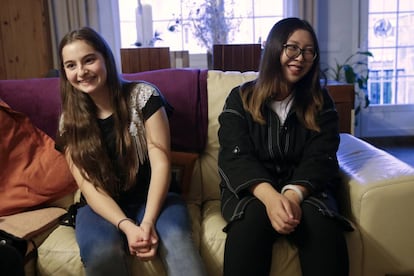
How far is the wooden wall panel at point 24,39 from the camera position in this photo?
10.0 feet

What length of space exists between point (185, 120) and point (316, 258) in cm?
78

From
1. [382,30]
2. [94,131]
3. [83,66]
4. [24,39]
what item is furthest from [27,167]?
[382,30]

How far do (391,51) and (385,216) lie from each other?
2802 millimetres

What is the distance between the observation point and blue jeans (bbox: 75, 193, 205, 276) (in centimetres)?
128

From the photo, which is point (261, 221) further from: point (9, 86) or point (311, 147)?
point (9, 86)

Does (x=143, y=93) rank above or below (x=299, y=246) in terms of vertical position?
above

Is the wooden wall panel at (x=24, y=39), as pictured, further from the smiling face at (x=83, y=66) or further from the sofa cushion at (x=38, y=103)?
the smiling face at (x=83, y=66)

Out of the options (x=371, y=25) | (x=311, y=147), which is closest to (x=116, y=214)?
(x=311, y=147)

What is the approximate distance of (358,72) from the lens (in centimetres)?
371

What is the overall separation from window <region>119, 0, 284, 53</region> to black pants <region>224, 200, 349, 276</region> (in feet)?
7.89

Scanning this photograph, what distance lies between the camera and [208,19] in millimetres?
3492

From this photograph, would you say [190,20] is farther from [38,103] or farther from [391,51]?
[38,103]

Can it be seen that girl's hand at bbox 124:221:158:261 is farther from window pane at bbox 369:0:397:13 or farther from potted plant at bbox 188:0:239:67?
window pane at bbox 369:0:397:13

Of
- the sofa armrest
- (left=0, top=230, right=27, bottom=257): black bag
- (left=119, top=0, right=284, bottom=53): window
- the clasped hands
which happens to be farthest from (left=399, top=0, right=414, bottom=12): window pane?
(left=0, top=230, right=27, bottom=257): black bag
